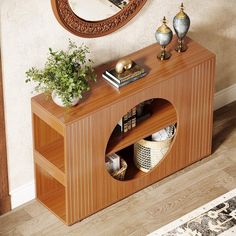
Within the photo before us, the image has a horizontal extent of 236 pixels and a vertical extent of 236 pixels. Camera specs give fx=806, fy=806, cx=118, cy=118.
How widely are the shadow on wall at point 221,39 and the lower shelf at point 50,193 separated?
124 cm

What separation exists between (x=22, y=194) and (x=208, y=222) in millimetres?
1044

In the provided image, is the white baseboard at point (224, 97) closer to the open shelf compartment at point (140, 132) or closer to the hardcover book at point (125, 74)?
the open shelf compartment at point (140, 132)

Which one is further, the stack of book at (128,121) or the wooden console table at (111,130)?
the stack of book at (128,121)

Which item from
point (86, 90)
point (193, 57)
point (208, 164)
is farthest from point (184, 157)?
point (86, 90)

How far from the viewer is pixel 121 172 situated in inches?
179

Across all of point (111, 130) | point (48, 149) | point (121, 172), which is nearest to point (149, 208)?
point (121, 172)

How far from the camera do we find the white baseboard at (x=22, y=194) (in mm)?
4477

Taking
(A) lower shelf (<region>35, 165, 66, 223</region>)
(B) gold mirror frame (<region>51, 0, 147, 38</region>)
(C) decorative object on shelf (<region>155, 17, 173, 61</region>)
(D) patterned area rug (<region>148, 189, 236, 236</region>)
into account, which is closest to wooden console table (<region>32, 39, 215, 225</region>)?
(A) lower shelf (<region>35, 165, 66, 223</region>)

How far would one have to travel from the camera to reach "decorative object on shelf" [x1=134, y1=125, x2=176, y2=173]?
4.65m

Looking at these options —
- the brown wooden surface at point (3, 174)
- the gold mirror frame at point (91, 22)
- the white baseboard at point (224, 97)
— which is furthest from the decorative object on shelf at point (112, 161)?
the white baseboard at point (224, 97)

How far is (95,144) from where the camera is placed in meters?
4.23

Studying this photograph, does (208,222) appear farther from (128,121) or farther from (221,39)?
(221,39)

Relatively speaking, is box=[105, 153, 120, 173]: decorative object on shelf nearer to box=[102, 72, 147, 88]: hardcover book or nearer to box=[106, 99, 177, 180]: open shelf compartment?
box=[106, 99, 177, 180]: open shelf compartment

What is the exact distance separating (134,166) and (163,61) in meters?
0.66
